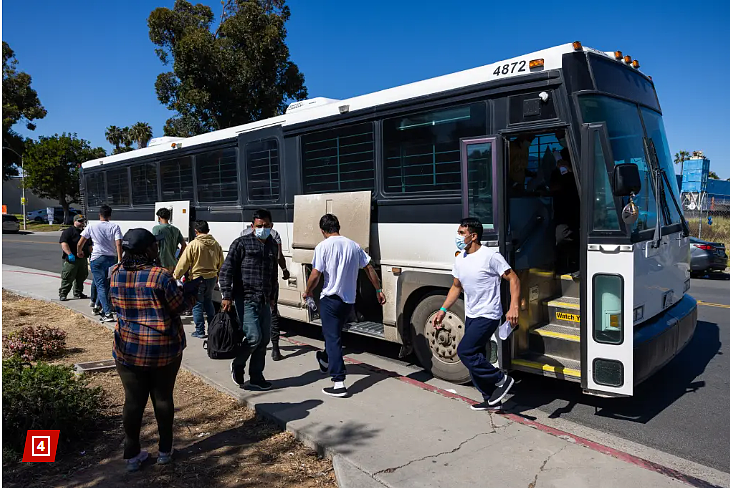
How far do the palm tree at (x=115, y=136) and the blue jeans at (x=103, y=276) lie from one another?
151ft

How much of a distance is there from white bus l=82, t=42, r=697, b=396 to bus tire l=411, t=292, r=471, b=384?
0.02 m

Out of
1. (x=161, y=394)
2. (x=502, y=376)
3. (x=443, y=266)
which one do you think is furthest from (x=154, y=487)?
(x=443, y=266)

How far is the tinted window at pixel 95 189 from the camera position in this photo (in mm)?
12953

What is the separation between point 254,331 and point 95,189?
946cm

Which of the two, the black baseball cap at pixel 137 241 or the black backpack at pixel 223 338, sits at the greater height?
the black baseball cap at pixel 137 241

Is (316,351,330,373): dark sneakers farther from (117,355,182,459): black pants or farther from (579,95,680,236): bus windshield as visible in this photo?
(579,95,680,236): bus windshield

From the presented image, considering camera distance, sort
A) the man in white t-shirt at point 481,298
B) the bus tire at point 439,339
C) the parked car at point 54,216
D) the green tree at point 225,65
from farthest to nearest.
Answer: the parked car at point 54,216
the green tree at point 225,65
the bus tire at point 439,339
the man in white t-shirt at point 481,298

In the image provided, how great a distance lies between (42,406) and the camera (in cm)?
454

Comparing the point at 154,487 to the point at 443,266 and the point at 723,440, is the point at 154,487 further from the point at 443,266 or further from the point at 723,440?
the point at 723,440

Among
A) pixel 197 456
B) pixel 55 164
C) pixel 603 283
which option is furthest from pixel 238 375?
pixel 55 164

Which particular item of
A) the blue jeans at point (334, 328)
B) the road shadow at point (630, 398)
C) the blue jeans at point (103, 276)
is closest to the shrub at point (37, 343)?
the blue jeans at point (103, 276)

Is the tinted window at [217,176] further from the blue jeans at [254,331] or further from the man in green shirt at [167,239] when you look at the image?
the blue jeans at [254,331]

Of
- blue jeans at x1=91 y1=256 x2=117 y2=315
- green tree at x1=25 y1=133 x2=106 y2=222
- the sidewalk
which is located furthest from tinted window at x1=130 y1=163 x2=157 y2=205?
green tree at x1=25 y1=133 x2=106 y2=222

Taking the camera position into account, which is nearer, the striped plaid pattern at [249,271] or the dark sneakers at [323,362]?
the striped plaid pattern at [249,271]
